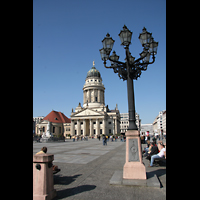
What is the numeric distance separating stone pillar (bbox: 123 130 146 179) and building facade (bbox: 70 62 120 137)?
7663 centimetres

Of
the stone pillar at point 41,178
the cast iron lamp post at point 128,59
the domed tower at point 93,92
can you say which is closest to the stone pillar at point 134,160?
the cast iron lamp post at point 128,59

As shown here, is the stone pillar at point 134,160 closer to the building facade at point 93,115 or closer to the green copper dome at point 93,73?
the building facade at point 93,115

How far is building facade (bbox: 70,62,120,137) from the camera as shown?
85875 millimetres

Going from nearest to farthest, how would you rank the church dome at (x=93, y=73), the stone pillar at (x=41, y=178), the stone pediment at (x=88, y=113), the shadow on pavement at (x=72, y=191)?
the stone pillar at (x=41, y=178)
the shadow on pavement at (x=72, y=191)
the stone pediment at (x=88, y=113)
the church dome at (x=93, y=73)

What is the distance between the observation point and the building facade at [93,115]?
85.9 m

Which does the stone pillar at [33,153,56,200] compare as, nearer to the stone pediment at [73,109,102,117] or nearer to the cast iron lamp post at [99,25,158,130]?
the cast iron lamp post at [99,25,158,130]

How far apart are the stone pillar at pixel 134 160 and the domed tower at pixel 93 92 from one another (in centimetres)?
8520

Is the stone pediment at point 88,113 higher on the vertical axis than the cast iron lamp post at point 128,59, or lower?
lower

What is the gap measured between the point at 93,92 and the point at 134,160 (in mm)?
88759
